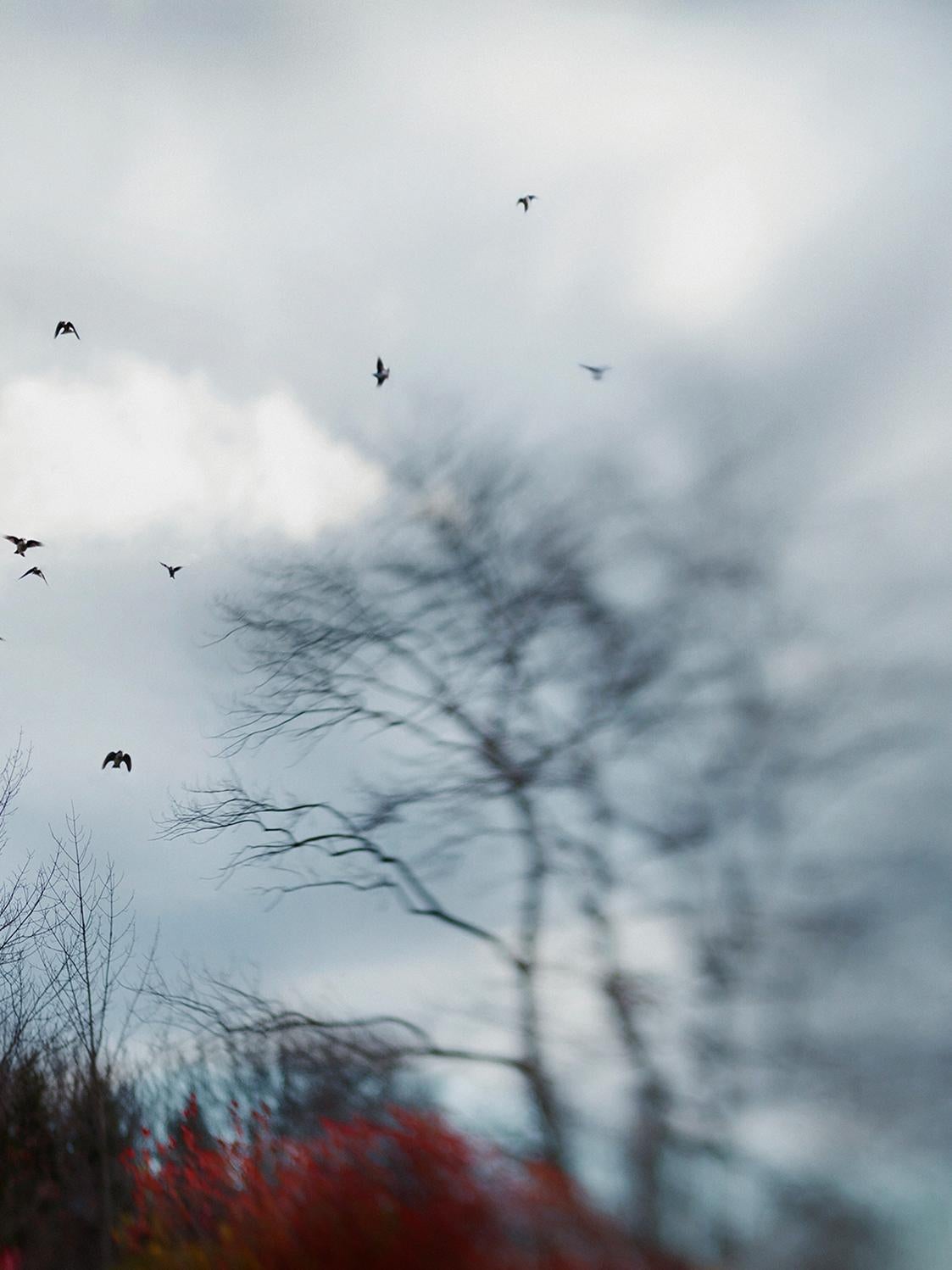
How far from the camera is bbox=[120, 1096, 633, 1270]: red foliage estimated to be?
5344 mm

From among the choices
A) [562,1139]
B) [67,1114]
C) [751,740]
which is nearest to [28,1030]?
[67,1114]

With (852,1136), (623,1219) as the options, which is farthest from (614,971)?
(623,1219)

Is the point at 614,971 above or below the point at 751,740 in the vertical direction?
below

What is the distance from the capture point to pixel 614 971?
342 inches

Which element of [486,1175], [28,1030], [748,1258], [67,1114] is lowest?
[748,1258]

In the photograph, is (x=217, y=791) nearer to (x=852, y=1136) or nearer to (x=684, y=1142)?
(x=684, y=1142)

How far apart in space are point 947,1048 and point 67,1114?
696 centimetres

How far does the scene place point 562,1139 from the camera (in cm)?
823

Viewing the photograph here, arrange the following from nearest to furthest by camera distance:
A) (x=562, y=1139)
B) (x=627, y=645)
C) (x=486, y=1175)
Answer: (x=486, y=1175) < (x=562, y=1139) < (x=627, y=645)

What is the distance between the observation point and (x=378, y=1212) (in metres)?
5.78

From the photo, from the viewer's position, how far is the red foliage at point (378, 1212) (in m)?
5.34

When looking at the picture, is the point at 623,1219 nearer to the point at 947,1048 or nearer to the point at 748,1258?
the point at 748,1258

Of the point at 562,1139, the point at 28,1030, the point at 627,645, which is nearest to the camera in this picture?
the point at 562,1139

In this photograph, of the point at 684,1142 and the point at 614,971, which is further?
the point at 614,971
